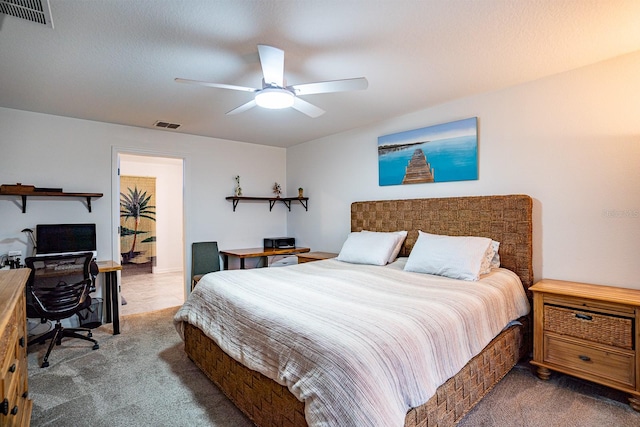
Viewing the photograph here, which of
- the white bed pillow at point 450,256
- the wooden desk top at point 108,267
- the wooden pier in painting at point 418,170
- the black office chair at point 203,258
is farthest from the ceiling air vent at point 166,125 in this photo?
the white bed pillow at point 450,256

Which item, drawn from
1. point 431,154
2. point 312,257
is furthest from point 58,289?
point 431,154

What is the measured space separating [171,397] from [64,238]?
2341 mm

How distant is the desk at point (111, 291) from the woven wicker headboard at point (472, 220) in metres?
2.86

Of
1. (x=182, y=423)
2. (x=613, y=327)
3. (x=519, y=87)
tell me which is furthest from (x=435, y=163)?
(x=182, y=423)

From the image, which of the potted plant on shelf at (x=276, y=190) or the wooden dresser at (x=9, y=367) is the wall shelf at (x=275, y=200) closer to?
the potted plant on shelf at (x=276, y=190)

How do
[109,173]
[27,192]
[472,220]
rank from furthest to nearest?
1. [109,173]
2. [27,192]
3. [472,220]

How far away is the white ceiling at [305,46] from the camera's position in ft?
5.64

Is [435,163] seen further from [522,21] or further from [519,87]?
[522,21]

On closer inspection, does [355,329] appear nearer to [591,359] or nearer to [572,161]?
[591,359]

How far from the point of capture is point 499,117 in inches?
114

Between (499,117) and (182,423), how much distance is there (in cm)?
337

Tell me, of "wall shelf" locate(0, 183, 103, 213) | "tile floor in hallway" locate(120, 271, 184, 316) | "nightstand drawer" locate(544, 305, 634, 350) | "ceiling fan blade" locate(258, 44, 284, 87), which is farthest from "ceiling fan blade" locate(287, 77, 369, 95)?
"tile floor in hallway" locate(120, 271, 184, 316)

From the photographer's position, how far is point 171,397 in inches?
86.2

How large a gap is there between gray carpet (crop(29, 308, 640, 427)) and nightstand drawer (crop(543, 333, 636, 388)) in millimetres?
177
